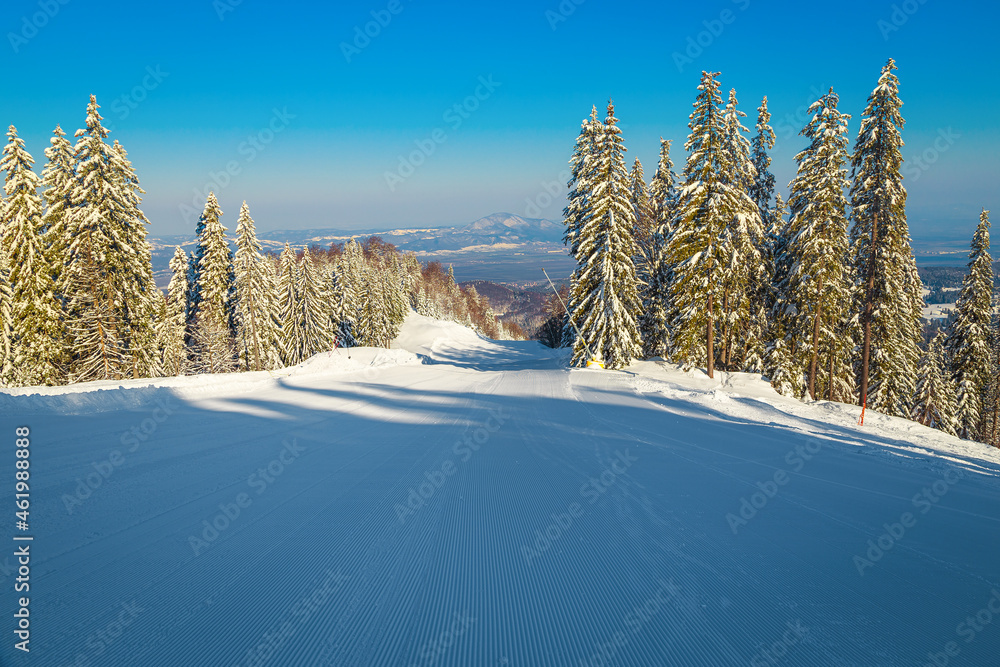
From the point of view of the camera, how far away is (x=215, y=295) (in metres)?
32.9

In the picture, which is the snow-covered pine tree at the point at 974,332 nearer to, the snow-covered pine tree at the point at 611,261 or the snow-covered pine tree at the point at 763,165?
the snow-covered pine tree at the point at 763,165

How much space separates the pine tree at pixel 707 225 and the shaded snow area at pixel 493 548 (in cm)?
1309

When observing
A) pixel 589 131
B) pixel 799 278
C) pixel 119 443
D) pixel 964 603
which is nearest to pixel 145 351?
pixel 119 443

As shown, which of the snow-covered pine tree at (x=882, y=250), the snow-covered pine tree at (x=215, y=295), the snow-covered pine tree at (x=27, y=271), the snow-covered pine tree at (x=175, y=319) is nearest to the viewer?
the snow-covered pine tree at (x=882, y=250)

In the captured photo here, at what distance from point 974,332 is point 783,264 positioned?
495 inches

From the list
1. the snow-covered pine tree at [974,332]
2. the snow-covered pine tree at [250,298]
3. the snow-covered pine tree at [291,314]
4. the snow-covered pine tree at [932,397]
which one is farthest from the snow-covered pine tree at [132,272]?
the snow-covered pine tree at [932,397]

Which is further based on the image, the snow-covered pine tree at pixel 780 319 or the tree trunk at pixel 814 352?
the snow-covered pine tree at pixel 780 319

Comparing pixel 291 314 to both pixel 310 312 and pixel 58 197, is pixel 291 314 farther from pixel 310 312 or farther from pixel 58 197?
pixel 58 197

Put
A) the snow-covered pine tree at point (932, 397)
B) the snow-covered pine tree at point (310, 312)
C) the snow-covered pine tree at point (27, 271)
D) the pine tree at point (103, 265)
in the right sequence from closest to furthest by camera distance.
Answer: the snow-covered pine tree at point (27, 271) < the pine tree at point (103, 265) < the snow-covered pine tree at point (932, 397) < the snow-covered pine tree at point (310, 312)

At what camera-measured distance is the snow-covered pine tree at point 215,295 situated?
105 ft

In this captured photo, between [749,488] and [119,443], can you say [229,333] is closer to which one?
[119,443]

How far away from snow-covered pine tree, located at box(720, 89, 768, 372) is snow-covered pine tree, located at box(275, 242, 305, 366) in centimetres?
3540

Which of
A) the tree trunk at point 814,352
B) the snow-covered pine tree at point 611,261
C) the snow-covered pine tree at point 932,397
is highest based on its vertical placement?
the snow-covered pine tree at point 611,261

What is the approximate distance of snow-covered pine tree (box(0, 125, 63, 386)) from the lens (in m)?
20.2
